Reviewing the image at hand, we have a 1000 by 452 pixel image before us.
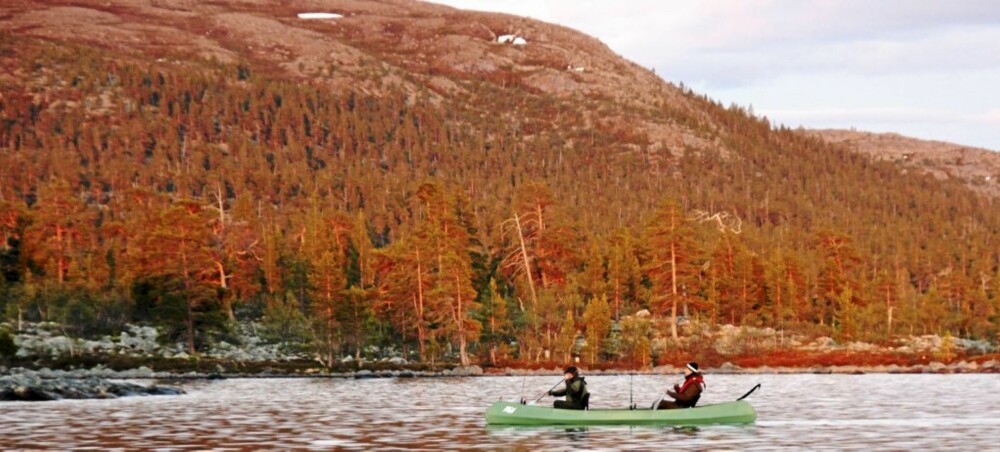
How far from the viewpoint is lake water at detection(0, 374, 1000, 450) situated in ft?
111

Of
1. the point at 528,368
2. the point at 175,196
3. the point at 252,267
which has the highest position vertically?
the point at 175,196

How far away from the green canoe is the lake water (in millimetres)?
421

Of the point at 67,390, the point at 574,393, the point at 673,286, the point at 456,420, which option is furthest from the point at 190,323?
the point at 574,393

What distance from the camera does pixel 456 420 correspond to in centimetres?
4353

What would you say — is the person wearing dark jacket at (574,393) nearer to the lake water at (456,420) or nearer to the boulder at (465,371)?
the lake water at (456,420)

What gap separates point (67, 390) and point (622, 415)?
105 ft

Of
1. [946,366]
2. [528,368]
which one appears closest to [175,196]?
[528,368]

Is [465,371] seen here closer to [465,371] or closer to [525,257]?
[465,371]

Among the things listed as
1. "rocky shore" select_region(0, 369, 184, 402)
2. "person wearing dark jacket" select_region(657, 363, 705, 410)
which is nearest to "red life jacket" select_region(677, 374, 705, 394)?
"person wearing dark jacket" select_region(657, 363, 705, 410)


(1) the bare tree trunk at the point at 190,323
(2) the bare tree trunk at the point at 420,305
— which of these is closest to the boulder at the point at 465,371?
(2) the bare tree trunk at the point at 420,305

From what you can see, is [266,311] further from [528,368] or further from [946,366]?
[946,366]

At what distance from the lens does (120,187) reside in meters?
176

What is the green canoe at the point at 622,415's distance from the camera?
38.9 meters

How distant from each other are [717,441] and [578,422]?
7045 mm
